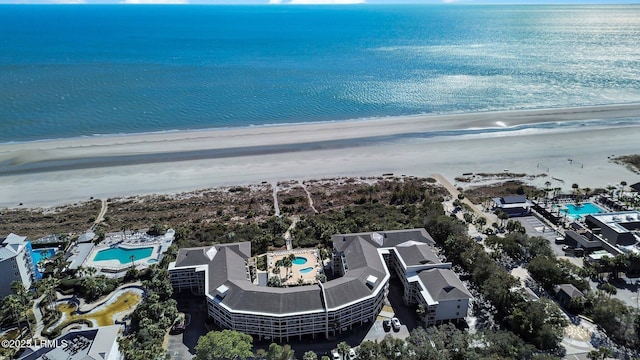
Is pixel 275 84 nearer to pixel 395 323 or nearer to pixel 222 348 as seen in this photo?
pixel 395 323

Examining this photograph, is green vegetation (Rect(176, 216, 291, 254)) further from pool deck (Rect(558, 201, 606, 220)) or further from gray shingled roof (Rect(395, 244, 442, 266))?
pool deck (Rect(558, 201, 606, 220))

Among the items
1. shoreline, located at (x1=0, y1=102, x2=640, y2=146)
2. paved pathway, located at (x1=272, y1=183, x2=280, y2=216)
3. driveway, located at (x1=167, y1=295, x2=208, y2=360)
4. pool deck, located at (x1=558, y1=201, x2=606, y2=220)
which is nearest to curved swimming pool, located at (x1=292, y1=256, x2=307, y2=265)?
driveway, located at (x1=167, y1=295, x2=208, y2=360)

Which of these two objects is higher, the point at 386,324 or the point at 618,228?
the point at 618,228

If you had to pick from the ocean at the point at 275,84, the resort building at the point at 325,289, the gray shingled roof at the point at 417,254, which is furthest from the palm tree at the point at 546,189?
the ocean at the point at 275,84

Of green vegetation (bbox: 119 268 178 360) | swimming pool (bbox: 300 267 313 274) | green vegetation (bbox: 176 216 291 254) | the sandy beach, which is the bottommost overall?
swimming pool (bbox: 300 267 313 274)

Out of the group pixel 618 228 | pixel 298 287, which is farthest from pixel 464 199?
pixel 298 287

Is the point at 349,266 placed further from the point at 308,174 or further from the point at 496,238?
the point at 308,174

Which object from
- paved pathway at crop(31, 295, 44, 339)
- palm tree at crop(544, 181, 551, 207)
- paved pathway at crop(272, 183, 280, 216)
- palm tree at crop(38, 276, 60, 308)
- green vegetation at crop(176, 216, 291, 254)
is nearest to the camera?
paved pathway at crop(31, 295, 44, 339)
